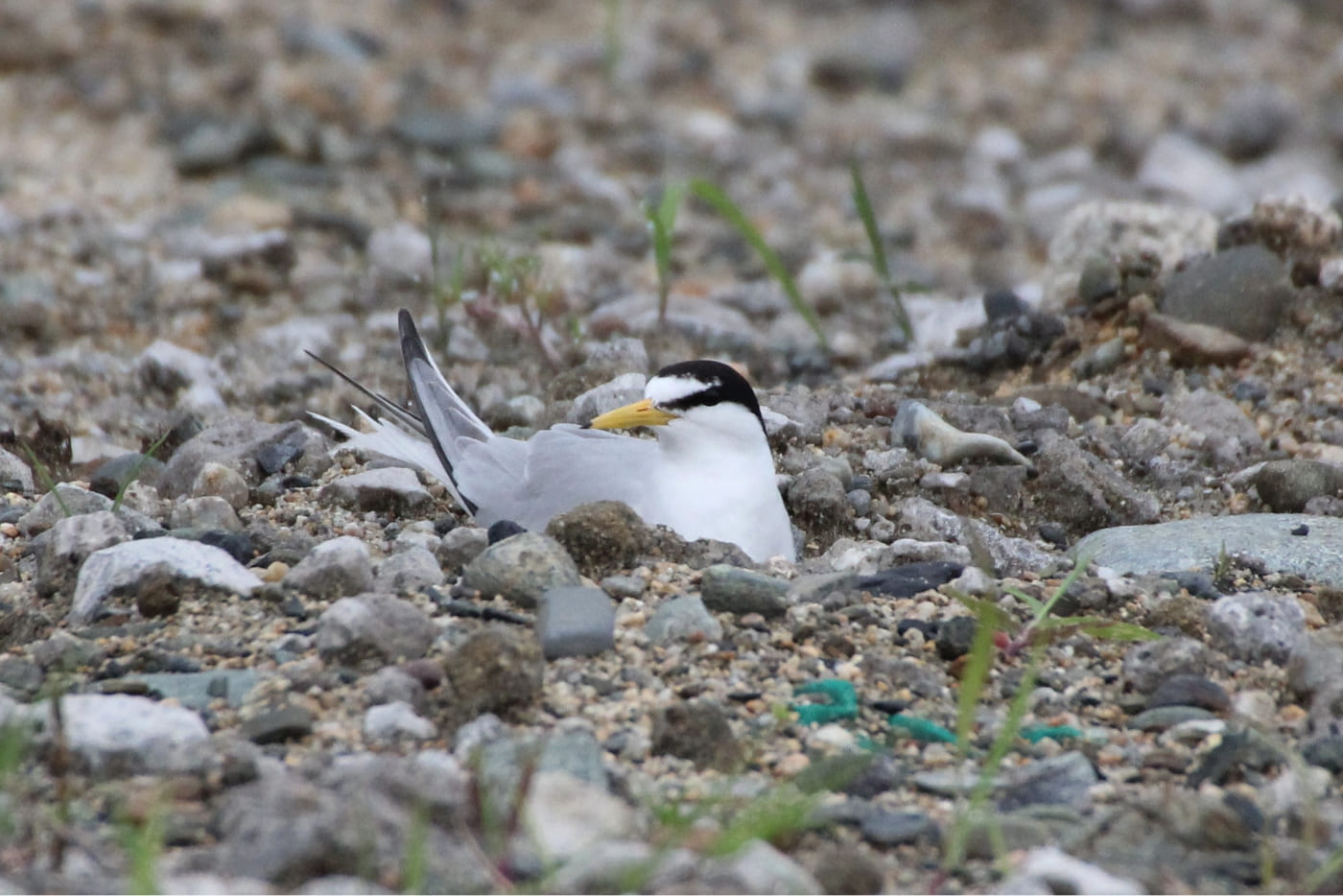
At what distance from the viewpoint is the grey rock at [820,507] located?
4496mm

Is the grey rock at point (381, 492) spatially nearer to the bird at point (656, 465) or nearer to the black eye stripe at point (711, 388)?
the bird at point (656, 465)

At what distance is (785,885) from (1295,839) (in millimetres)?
871

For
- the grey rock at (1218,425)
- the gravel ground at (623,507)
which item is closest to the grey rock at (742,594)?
the gravel ground at (623,507)

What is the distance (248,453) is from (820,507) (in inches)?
64.1

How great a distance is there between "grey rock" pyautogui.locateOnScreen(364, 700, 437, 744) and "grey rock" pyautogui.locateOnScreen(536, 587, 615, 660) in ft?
1.09

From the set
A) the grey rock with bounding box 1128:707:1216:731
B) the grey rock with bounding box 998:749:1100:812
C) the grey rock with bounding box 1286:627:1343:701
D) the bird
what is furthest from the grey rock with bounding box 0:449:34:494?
the grey rock with bounding box 1286:627:1343:701

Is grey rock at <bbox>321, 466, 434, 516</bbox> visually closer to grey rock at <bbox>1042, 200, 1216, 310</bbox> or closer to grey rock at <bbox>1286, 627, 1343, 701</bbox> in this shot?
grey rock at <bbox>1286, 627, 1343, 701</bbox>

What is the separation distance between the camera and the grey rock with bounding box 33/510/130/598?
3627 mm

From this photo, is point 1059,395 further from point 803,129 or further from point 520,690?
point 803,129

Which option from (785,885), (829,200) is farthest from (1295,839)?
(829,200)

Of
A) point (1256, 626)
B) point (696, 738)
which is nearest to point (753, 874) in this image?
point (696, 738)

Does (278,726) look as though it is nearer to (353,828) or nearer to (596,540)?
(353,828)

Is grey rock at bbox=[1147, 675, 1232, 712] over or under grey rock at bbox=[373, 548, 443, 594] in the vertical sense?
under

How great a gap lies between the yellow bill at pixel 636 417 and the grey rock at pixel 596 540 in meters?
0.67
